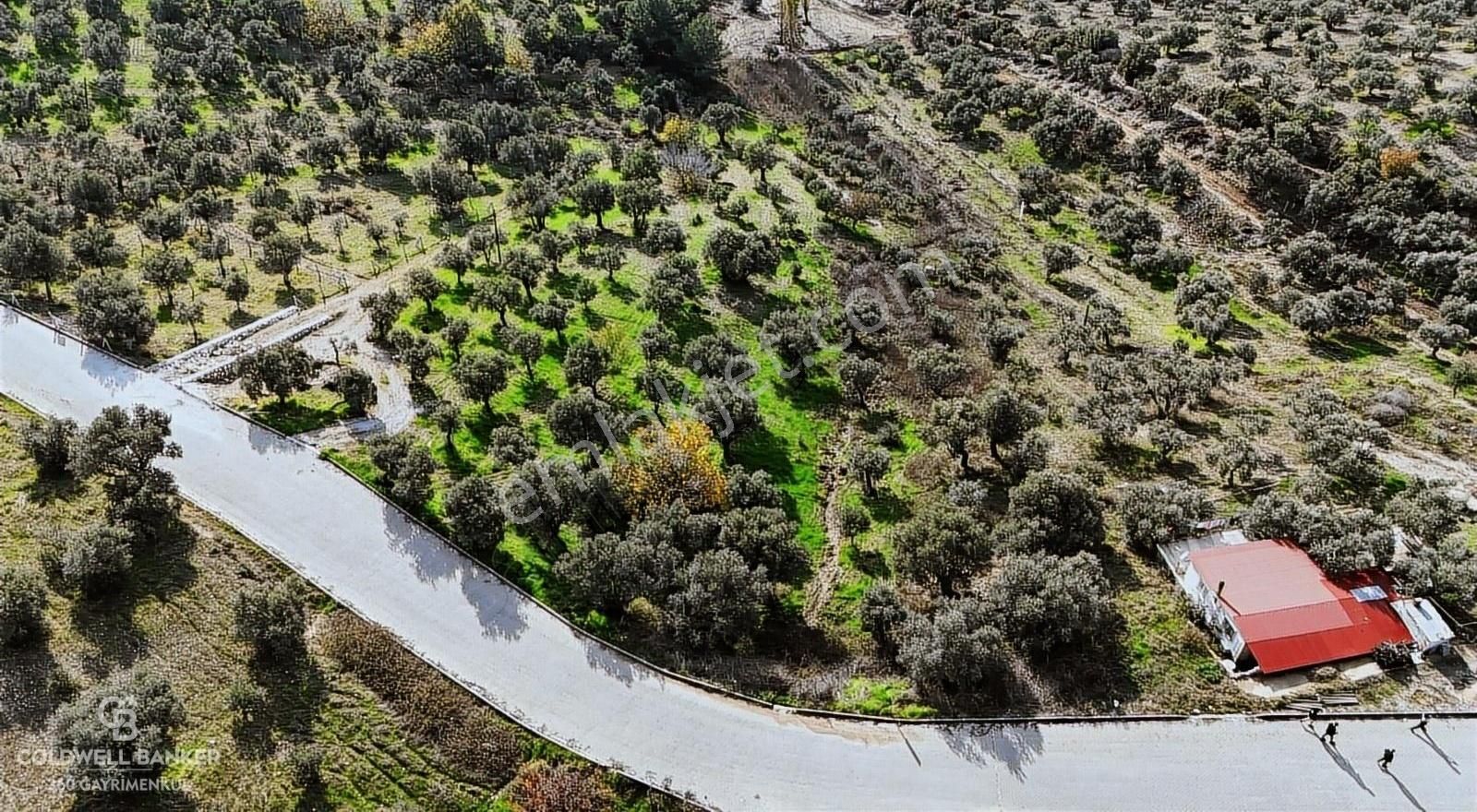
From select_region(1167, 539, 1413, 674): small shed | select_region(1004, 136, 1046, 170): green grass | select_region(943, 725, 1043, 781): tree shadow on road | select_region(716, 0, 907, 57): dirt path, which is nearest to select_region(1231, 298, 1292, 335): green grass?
select_region(1004, 136, 1046, 170): green grass

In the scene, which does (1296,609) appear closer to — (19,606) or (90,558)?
(90,558)

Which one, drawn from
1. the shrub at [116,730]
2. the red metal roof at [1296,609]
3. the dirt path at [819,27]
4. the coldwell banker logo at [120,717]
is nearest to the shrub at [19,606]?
the shrub at [116,730]

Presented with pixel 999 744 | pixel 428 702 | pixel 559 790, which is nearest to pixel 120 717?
pixel 428 702

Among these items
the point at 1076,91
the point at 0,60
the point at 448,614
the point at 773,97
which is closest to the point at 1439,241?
the point at 1076,91

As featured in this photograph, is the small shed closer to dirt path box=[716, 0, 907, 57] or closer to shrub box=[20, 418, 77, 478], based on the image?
shrub box=[20, 418, 77, 478]

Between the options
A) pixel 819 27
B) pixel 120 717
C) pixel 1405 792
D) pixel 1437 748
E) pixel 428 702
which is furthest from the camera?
pixel 819 27

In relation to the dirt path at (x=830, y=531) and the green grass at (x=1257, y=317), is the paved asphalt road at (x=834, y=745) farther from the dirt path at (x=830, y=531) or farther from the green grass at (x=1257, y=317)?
the green grass at (x=1257, y=317)
